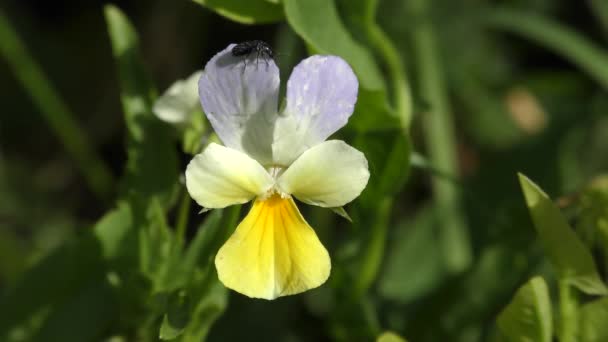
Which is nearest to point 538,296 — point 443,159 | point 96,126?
point 443,159

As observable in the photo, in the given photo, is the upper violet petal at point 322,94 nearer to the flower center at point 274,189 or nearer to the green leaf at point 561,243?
the flower center at point 274,189

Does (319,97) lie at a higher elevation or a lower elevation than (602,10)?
higher

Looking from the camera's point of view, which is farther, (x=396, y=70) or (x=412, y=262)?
(x=412, y=262)

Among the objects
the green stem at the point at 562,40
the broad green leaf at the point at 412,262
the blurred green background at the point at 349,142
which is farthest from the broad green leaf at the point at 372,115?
the green stem at the point at 562,40

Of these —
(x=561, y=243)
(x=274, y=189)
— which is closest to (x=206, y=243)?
(x=274, y=189)

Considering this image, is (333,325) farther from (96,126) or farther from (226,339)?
(96,126)

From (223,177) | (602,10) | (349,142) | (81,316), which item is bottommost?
(81,316)

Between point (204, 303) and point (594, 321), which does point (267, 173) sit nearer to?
point (204, 303)

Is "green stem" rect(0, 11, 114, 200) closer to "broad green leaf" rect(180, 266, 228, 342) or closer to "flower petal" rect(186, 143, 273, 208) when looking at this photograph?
"broad green leaf" rect(180, 266, 228, 342)
